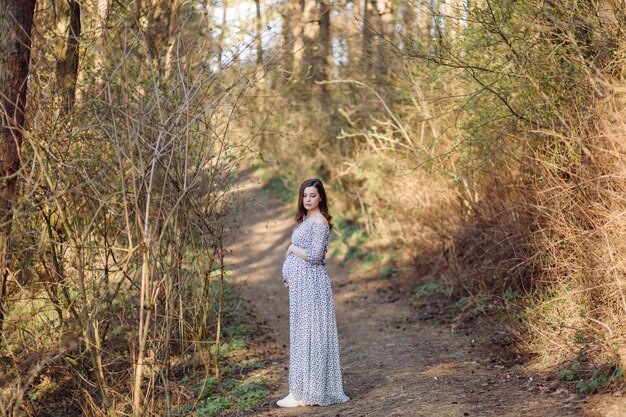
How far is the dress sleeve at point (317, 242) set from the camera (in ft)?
23.0

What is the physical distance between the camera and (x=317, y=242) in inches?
277

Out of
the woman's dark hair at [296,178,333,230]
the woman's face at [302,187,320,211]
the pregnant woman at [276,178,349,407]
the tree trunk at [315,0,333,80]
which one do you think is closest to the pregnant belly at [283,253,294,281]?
the pregnant woman at [276,178,349,407]

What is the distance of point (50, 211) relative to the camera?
7195 millimetres

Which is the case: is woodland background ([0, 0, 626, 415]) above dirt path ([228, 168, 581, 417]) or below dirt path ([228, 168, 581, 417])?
above

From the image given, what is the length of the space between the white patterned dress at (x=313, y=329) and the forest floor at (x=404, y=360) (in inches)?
Answer: 7.4

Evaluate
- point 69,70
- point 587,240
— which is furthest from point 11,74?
point 587,240

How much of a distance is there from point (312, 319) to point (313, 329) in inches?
3.7

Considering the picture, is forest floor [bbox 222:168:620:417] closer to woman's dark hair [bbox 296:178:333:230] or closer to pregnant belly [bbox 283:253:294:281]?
pregnant belly [bbox 283:253:294:281]

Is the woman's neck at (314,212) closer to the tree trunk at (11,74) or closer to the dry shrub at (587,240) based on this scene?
the dry shrub at (587,240)

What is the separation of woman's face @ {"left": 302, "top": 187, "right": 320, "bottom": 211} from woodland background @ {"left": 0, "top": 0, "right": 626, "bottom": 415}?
947 millimetres

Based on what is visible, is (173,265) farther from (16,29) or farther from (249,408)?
(16,29)

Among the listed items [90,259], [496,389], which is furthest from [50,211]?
[496,389]

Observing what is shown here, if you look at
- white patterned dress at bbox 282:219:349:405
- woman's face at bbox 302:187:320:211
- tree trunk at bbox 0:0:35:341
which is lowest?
white patterned dress at bbox 282:219:349:405

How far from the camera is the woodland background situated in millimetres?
6172
